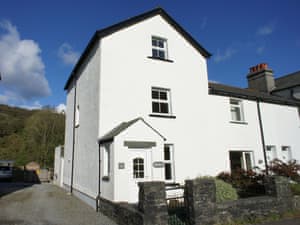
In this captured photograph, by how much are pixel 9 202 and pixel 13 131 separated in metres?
29.4

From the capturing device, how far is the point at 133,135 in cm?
869

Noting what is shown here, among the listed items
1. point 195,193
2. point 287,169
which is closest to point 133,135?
point 195,193

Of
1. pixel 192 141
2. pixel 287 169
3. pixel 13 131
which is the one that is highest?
pixel 13 131

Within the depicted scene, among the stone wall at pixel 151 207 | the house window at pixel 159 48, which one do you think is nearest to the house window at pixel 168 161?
the stone wall at pixel 151 207

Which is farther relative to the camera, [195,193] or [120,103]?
[120,103]

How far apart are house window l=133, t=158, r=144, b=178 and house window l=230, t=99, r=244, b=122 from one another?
7489 millimetres

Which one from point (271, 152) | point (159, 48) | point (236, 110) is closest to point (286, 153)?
point (271, 152)

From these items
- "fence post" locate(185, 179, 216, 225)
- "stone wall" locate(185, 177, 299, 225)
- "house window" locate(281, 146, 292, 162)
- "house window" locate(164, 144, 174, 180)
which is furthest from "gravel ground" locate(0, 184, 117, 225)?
"house window" locate(281, 146, 292, 162)

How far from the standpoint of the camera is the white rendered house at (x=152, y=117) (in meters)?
8.97

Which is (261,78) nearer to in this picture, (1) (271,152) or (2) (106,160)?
(1) (271,152)

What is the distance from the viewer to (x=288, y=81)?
21.8 metres

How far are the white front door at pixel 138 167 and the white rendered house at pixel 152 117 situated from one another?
0.13 ft

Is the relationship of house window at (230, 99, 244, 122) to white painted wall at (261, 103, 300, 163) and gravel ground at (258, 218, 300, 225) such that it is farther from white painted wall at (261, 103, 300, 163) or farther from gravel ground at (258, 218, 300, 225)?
gravel ground at (258, 218, 300, 225)

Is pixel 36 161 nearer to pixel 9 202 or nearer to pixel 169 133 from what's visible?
pixel 9 202
